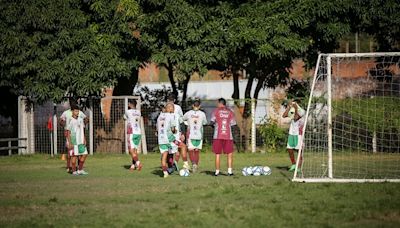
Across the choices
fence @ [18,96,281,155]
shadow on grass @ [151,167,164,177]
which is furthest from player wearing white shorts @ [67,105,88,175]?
fence @ [18,96,281,155]

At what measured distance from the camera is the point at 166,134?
788 inches

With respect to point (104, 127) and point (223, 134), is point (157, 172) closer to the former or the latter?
point (223, 134)

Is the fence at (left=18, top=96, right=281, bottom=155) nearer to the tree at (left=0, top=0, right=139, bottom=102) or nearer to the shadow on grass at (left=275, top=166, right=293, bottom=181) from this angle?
the tree at (left=0, top=0, right=139, bottom=102)

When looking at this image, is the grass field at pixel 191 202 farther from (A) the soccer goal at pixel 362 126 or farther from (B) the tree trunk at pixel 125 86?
Result: (B) the tree trunk at pixel 125 86

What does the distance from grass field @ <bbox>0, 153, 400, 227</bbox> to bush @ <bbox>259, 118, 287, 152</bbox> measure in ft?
42.4

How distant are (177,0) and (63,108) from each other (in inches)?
307

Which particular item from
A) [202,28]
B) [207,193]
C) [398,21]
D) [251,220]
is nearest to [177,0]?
[202,28]

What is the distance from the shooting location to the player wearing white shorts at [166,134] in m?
20.0

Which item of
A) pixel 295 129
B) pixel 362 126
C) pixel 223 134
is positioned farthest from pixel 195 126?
pixel 362 126

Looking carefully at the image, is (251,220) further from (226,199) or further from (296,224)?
(226,199)

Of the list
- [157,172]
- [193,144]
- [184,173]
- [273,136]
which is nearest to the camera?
[184,173]

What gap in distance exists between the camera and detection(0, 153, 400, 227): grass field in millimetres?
11859

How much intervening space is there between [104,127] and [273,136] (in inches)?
290

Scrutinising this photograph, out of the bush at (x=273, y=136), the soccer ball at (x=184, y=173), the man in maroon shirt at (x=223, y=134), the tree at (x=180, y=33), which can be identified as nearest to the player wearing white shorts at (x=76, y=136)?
the soccer ball at (x=184, y=173)
